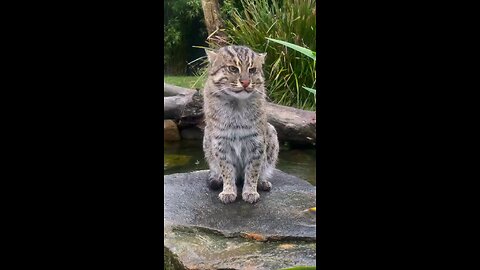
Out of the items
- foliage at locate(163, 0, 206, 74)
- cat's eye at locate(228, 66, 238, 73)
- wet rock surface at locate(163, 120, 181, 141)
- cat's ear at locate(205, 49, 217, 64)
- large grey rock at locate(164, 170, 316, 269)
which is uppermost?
foliage at locate(163, 0, 206, 74)

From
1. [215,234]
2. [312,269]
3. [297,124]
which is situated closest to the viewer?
[312,269]

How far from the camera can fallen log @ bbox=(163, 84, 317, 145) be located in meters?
2.83

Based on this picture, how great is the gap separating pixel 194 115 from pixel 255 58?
1.09 meters

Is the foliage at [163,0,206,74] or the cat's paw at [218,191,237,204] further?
the cat's paw at [218,191,237,204]

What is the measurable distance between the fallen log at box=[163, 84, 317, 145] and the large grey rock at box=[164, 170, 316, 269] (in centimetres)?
26

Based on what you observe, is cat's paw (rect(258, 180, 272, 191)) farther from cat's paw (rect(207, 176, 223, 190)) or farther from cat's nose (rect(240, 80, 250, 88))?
cat's nose (rect(240, 80, 250, 88))

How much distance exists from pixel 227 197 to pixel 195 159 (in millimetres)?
534

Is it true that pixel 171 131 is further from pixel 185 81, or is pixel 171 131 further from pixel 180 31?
pixel 180 31

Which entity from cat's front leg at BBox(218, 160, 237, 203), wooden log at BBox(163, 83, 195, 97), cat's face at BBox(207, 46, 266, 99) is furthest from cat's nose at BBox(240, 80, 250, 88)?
cat's front leg at BBox(218, 160, 237, 203)

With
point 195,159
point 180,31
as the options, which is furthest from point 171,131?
point 180,31

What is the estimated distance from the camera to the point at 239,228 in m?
2.51
